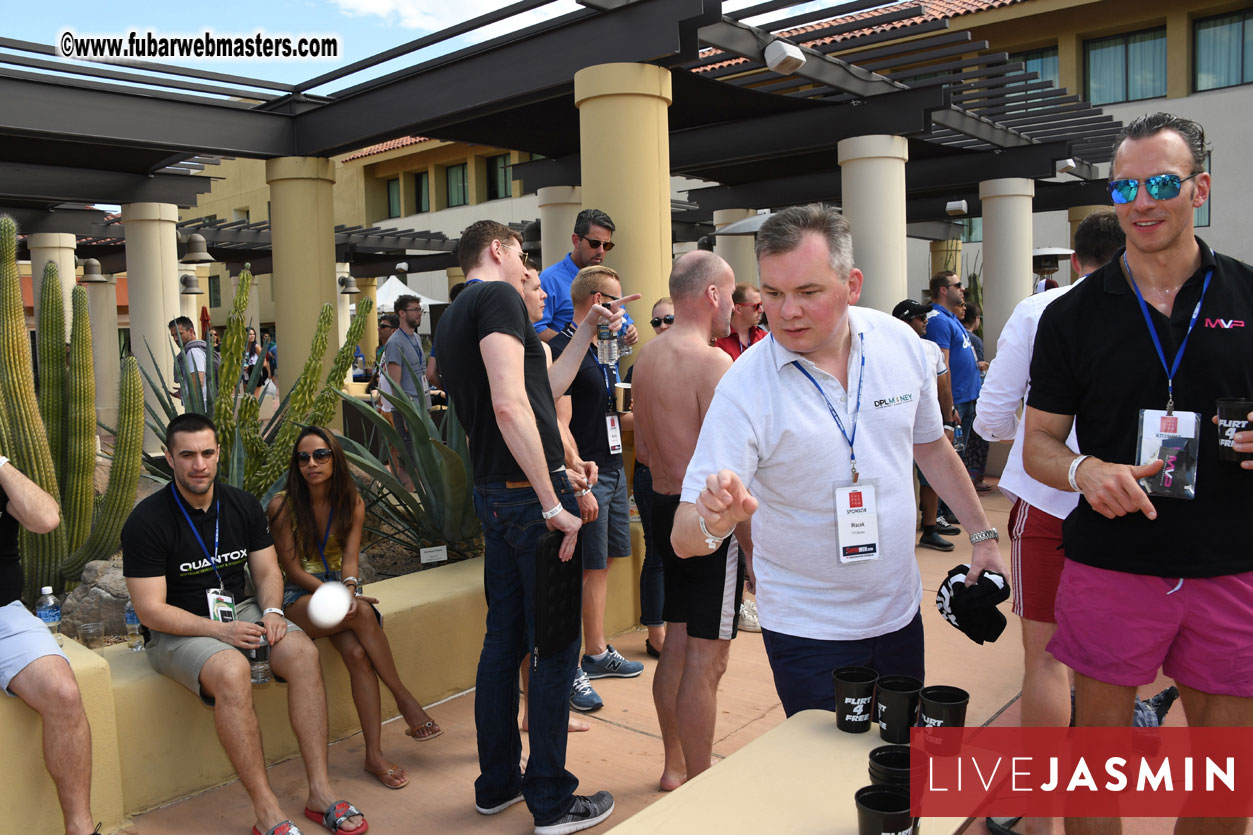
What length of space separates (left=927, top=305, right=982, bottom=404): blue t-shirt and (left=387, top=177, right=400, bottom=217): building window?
24607 mm

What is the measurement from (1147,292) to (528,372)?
6.06 feet

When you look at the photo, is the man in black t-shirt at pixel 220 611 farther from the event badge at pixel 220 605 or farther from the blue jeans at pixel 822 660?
the blue jeans at pixel 822 660

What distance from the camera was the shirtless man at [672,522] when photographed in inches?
126

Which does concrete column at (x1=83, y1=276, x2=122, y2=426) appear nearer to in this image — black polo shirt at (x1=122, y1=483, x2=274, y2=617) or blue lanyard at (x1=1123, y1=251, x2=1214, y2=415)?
black polo shirt at (x1=122, y1=483, x2=274, y2=617)

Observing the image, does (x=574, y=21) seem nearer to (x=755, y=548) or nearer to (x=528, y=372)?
(x=528, y=372)

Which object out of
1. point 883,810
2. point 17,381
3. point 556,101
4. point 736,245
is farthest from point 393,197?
point 883,810

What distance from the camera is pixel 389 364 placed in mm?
8625

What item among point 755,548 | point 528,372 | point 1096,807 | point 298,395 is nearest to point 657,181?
point 298,395

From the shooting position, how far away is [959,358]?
7.55 meters

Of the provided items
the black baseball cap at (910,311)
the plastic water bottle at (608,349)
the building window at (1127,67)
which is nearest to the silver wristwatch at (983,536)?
the plastic water bottle at (608,349)

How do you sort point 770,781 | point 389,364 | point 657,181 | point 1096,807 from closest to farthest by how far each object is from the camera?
point 770,781, point 1096,807, point 657,181, point 389,364

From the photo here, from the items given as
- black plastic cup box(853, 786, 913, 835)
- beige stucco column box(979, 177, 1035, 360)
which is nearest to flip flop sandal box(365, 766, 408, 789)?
black plastic cup box(853, 786, 913, 835)

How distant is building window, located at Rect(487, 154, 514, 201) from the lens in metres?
26.2

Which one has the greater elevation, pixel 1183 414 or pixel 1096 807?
pixel 1183 414
